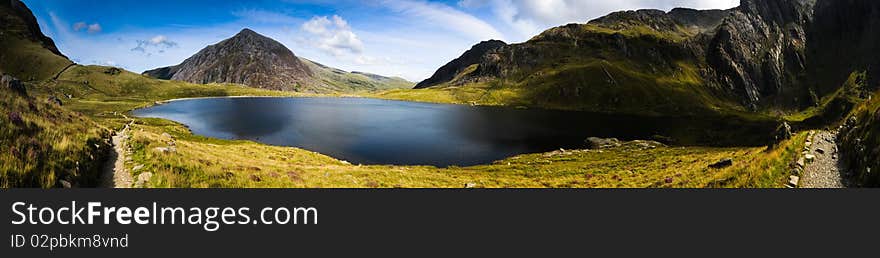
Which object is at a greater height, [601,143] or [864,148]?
[864,148]

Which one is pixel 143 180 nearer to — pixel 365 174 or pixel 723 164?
pixel 365 174

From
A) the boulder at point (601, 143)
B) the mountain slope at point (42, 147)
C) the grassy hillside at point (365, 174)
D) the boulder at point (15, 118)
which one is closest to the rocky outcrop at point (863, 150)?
the grassy hillside at point (365, 174)

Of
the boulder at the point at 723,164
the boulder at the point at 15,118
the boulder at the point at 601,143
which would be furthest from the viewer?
the boulder at the point at 601,143

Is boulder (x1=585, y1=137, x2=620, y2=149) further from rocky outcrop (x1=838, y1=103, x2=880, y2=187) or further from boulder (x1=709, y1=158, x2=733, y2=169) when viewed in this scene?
rocky outcrop (x1=838, y1=103, x2=880, y2=187)

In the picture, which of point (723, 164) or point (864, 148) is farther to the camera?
point (723, 164)

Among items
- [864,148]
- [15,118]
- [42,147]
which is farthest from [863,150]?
[15,118]

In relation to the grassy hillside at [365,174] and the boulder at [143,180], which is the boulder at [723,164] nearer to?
the grassy hillside at [365,174]

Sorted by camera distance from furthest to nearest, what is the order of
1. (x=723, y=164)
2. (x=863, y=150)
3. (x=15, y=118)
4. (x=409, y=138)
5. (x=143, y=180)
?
(x=409, y=138) < (x=723, y=164) < (x=863, y=150) < (x=143, y=180) < (x=15, y=118)

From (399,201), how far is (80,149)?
1766cm

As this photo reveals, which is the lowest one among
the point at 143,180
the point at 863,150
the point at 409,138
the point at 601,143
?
the point at 409,138

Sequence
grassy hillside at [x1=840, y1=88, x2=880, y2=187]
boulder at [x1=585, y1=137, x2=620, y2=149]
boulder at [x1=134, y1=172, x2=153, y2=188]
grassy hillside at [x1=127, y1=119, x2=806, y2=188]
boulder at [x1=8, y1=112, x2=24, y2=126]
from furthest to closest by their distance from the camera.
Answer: boulder at [x1=585, y1=137, x2=620, y2=149] → grassy hillside at [x1=127, y1=119, x2=806, y2=188] → grassy hillside at [x1=840, y1=88, x2=880, y2=187] → boulder at [x1=134, y1=172, x2=153, y2=188] → boulder at [x1=8, y1=112, x2=24, y2=126]

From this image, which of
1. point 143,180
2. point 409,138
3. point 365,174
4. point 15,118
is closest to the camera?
point 15,118

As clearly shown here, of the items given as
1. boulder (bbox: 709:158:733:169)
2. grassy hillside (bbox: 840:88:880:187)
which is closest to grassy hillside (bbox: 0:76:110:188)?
grassy hillside (bbox: 840:88:880:187)

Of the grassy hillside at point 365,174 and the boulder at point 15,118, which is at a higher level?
the boulder at point 15,118
